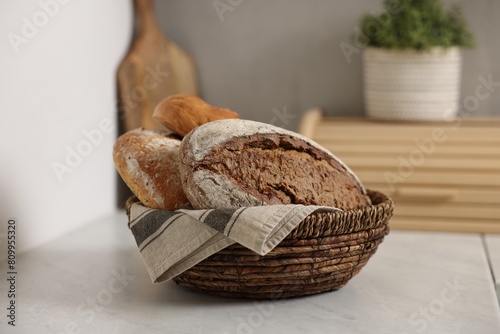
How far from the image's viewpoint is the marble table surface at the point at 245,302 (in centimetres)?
100

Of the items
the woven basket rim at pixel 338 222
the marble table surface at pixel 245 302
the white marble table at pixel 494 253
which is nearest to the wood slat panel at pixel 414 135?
the white marble table at pixel 494 253

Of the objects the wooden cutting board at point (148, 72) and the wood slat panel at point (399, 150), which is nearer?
the wood slat panel at point (399, 150)

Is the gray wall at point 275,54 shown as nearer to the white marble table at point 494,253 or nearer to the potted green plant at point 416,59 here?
the potted green plant at point 416,59

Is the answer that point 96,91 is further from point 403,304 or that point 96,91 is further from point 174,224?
point 403,304

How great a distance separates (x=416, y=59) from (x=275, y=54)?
41 cm

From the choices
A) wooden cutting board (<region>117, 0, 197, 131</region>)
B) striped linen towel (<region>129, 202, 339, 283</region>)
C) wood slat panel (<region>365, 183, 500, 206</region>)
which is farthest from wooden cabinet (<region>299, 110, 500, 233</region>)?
striped linen towel (<region>129, 202, 339, 283</region>)

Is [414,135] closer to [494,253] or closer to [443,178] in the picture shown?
[443,178]

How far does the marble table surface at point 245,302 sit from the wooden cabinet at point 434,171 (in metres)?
0.21

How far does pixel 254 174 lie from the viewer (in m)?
1.07

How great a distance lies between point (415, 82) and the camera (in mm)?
1762

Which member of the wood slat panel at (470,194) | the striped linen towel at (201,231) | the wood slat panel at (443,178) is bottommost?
the wood slat panel at (470,194)

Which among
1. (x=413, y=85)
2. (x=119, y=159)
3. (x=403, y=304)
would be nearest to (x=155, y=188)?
A: (x=119, y=159)

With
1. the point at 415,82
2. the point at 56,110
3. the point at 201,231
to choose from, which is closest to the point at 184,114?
the point at 201,231

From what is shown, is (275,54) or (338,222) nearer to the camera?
(338,222)
